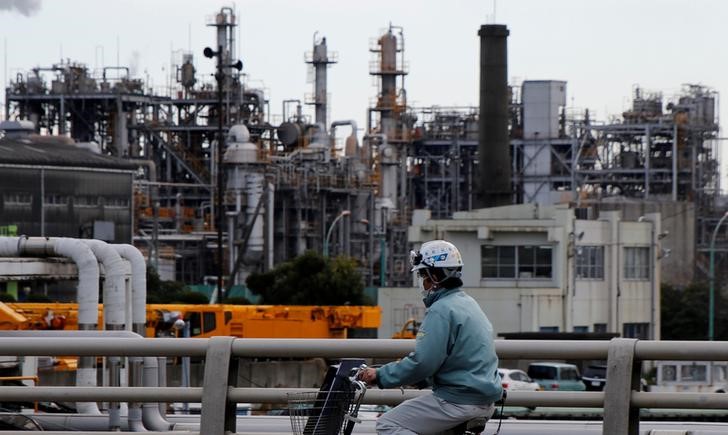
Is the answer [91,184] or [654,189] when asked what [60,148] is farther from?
[654,189]

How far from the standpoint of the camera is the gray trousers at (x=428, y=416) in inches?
297

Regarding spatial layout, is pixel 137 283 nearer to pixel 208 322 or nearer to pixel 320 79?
pixel 208 322

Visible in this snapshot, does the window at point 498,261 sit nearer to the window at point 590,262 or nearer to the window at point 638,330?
the window at point 590,262

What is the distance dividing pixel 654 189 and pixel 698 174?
2.86 m

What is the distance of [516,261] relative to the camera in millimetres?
63000

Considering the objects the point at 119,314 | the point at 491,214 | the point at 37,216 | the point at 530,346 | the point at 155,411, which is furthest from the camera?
the point at 37,216

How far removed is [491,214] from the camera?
6384cm

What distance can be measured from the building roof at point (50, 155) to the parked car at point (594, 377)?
36.4 metres

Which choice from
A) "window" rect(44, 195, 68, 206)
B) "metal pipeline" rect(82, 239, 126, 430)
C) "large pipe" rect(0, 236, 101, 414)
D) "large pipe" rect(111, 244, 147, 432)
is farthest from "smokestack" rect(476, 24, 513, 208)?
"metal pipeline" rect(82, 239, 126, 430)

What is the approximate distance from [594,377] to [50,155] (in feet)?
135

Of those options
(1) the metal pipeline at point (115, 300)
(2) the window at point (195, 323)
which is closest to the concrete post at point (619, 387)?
(1) the metal pipeline at point (115, 300)

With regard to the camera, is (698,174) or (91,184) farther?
(698,174)

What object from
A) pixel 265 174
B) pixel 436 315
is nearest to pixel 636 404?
pixel 436 315

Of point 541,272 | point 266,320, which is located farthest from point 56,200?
point 266,320
